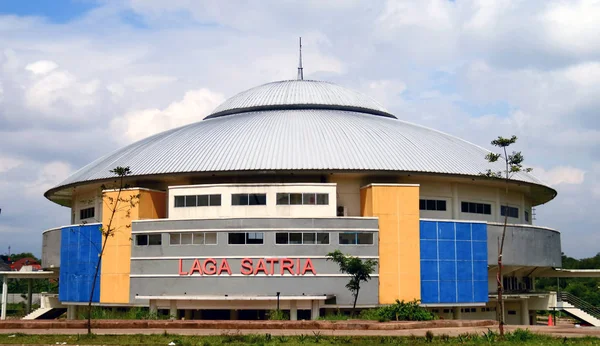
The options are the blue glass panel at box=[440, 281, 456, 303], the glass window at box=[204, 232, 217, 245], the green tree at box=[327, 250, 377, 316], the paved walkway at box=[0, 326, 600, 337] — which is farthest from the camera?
the blue glass panel at box=[440, 281, 456, 303]

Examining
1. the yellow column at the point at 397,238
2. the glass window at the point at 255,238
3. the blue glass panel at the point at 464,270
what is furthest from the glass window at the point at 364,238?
the blue glass panel at the point at 464,270

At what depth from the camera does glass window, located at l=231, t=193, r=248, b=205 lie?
55.8 meters

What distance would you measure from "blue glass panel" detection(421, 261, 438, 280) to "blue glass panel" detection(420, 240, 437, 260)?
1.11ft

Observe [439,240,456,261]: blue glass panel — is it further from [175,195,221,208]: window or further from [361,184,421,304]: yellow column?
[175,195,221,208]: window

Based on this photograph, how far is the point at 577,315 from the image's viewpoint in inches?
2702

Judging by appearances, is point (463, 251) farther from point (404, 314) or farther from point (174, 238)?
point (174, 238)

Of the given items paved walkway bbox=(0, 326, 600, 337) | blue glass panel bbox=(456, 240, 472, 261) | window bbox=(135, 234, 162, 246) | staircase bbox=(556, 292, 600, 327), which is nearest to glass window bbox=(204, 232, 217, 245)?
window bbox=(135, 234, 162, 246)

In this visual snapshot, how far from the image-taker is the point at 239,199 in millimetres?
55844

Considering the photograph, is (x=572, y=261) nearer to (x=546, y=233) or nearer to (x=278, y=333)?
(x=546, y=233)

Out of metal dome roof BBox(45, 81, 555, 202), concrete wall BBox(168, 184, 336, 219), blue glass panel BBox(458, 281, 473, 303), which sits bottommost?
blue glass panel BBox(458, 281, 473, 303)

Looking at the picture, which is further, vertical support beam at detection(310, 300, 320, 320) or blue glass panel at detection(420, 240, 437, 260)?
blue glass panel at detection(420, 240, 437, 260)

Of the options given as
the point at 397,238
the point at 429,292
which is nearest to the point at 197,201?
the point at 397,238

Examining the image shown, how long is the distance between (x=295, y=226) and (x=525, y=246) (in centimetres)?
1920

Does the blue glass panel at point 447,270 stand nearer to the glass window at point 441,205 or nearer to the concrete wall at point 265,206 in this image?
the glass window at point 441,205
